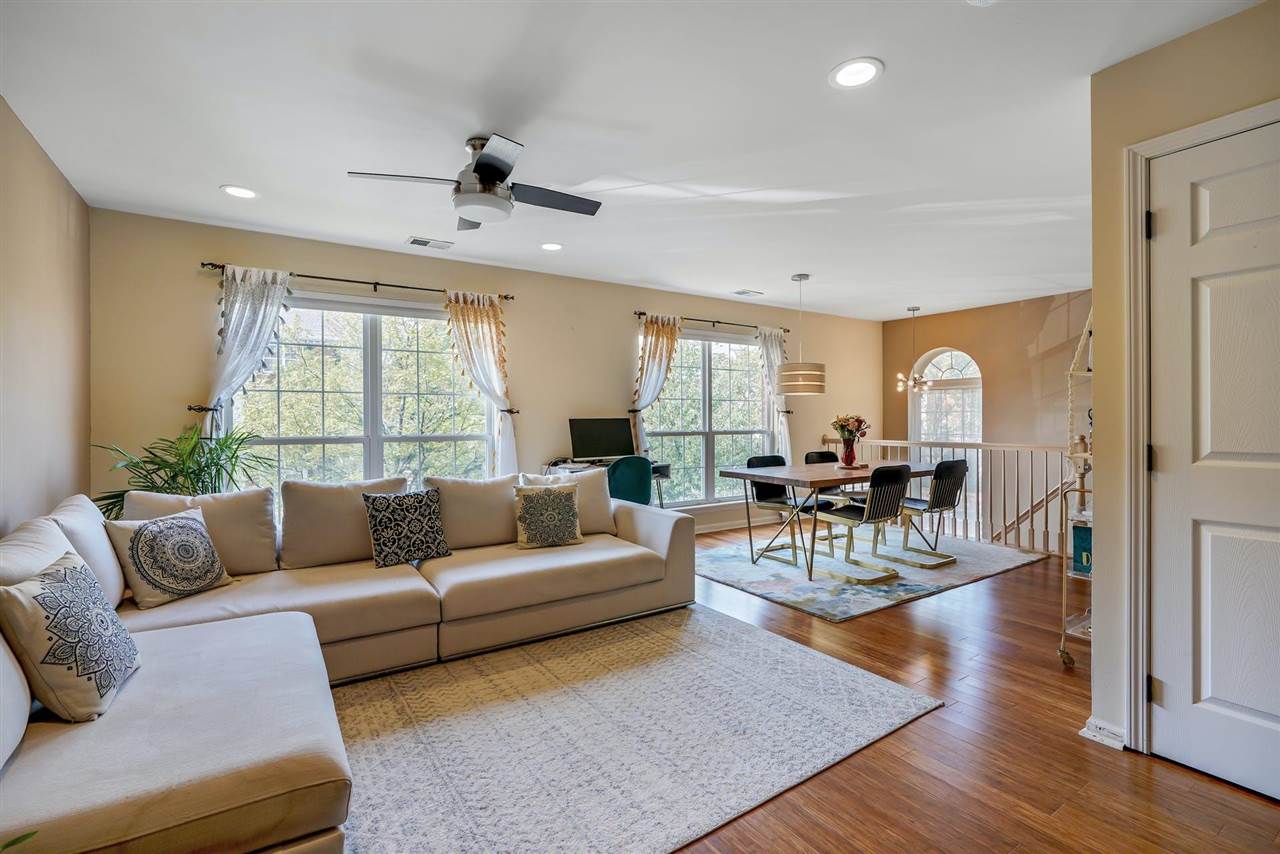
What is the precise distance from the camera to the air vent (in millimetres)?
4289

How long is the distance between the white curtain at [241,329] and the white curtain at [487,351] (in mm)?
1233

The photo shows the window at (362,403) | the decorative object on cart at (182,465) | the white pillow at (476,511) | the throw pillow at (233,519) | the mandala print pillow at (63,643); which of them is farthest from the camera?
the window at (362,403)

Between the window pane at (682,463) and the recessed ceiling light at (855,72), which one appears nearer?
the recessed ceiling light at (855,72)

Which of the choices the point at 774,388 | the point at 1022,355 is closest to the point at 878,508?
the point at 774,388

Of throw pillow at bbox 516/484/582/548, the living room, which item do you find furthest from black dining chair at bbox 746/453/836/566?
throw pillow at bbox 516/484/582/548

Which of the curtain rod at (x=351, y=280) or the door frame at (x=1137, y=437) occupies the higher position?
the curtain rod at (x=351, y=280)

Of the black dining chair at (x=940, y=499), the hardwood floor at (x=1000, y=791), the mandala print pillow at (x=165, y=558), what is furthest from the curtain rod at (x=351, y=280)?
the hardwood floor at (x=1000, y=791)

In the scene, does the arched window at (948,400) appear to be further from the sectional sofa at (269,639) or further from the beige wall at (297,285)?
the sectional sofa at (269,639)

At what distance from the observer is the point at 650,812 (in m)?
1.85

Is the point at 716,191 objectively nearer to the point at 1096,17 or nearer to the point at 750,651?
the point at 1096,17

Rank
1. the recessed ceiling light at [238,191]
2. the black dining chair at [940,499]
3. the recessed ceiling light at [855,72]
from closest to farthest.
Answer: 1. the recessed ceiling light at [855,72]
2. the recessed ceiling light at [238,191]
3. the black dining chair at [940,499]

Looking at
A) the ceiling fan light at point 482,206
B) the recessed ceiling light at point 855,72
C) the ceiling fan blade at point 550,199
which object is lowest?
the ceiling fan light at point 482,206

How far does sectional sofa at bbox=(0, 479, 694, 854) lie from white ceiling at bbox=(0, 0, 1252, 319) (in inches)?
66.7

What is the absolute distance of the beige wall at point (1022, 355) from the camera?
620 centimetres
